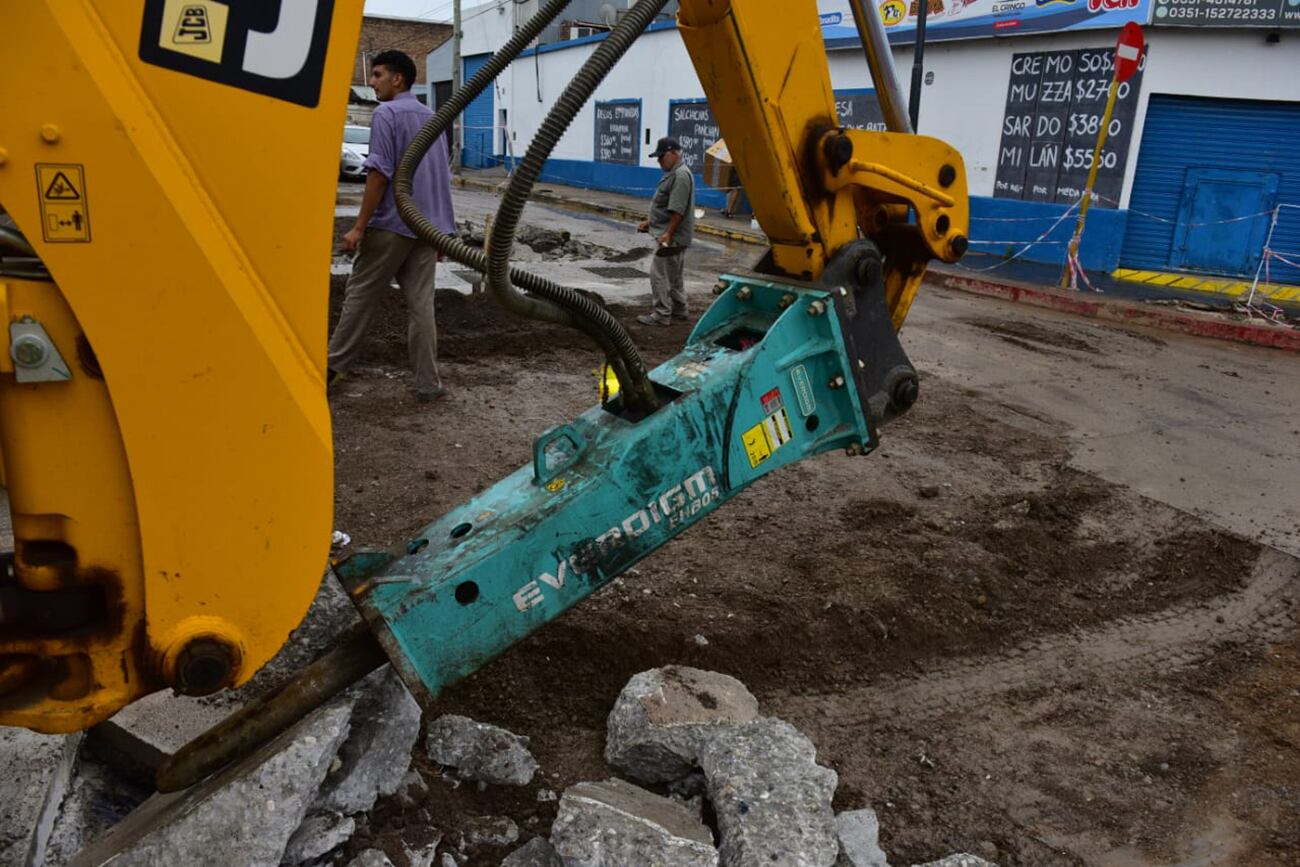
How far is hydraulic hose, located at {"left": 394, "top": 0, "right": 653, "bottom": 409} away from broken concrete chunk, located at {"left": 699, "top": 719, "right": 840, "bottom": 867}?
3.06ft

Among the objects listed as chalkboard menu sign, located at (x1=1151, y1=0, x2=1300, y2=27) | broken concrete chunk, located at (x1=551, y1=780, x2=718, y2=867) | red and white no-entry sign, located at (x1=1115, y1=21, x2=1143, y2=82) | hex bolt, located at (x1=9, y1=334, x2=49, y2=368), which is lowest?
broken concrete chunk, located at (x1=551, y1=780, x2=718, y2=867)

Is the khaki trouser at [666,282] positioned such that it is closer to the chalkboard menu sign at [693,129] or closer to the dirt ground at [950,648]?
the dirt ground at [950,648]

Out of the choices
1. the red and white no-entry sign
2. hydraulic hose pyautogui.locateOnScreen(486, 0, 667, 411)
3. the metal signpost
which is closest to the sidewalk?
the metal signpost

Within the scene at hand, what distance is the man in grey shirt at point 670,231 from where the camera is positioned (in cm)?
833

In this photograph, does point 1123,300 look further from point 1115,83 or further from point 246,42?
point 246,42

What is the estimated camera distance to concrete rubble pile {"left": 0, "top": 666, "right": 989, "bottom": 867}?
208 cm

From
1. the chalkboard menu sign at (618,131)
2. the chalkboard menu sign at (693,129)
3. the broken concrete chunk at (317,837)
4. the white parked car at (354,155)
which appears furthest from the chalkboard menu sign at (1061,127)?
the broken concrete chunk at (317,837)

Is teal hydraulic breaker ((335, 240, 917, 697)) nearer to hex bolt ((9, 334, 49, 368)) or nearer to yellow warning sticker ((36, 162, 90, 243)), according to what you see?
hex bolt ((9, 334, 49, 368))

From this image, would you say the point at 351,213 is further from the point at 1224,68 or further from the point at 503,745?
the point at 503,745

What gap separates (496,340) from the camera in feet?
24.5

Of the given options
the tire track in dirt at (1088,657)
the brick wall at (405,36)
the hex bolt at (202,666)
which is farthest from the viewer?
the brick wall at (405,36)

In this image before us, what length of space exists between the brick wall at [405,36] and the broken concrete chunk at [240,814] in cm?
4290

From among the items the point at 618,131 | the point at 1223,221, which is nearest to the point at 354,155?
the point at 618,131

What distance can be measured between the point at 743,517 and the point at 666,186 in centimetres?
463
